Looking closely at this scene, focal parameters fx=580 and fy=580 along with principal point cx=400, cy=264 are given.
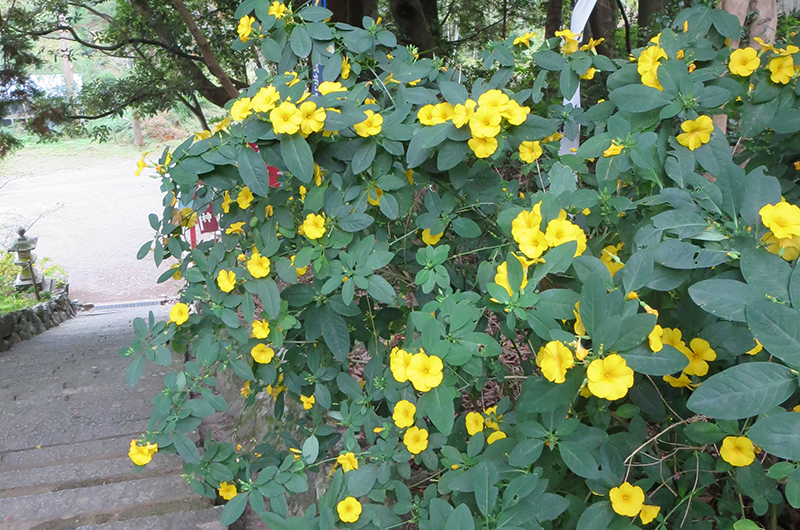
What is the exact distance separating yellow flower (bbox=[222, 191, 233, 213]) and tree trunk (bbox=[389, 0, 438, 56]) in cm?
434

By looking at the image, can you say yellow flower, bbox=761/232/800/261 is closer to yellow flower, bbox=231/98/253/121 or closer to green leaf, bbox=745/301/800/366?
green leaf, bbox=745/301/800/366

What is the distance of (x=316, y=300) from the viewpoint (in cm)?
124

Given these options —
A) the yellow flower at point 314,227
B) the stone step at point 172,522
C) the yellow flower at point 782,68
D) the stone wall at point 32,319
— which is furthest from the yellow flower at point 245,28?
the stone wall at point 32,319

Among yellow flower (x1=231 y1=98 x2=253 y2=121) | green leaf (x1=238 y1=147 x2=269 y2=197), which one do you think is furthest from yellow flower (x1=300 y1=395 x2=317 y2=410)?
yellow flower (x1=231 y1=98 x2=253 y2=121)

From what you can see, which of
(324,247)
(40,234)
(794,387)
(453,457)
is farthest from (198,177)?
(40,234)

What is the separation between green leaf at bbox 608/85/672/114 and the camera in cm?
103

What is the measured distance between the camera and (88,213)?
15969mm

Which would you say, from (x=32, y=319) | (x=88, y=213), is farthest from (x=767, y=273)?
(x=88, y=213)

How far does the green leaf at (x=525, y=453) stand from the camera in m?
0.85

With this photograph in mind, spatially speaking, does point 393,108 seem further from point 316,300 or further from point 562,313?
point 562,313

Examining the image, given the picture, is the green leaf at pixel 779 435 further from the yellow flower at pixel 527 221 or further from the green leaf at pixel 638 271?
the yellow flower at pixel 527 221

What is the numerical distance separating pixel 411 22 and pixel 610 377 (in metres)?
5.16

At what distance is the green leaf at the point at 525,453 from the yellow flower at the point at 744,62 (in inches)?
32.5

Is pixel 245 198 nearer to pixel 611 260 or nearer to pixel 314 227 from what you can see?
pixel 314 227
